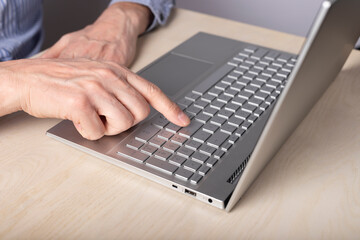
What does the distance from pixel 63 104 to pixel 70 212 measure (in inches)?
7.5

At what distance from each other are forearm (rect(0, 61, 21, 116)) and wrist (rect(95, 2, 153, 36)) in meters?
0.39

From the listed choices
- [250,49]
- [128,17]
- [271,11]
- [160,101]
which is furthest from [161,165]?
[271,11]

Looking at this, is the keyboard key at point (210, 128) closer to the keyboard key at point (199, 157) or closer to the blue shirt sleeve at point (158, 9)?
the keyboard key at point (199, 157)

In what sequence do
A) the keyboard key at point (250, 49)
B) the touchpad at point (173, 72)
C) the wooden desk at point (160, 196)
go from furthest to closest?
the keyboard key at point (250, 49) → the touchpad at point (173, 72) → the wooden desk at point (160, 196)

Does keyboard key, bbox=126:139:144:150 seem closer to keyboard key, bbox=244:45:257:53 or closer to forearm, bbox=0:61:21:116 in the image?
forearm, bbox=0:61:21:116

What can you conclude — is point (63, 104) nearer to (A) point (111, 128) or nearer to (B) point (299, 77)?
(A) point (111, 128)

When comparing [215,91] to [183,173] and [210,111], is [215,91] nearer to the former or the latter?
[210,111]

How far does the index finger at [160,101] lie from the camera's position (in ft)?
2.29

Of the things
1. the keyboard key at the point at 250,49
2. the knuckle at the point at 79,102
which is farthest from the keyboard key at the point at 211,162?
the keyboard key at the point at 250,49

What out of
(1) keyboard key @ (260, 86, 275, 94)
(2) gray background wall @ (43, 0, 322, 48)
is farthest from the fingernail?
(2) gray background wall @ (43, 0, 322, 48)

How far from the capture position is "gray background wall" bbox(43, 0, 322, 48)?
1960 millimetres

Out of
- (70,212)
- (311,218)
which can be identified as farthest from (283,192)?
(70,212)

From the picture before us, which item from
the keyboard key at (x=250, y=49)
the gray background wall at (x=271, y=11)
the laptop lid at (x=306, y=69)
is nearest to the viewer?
the laptop lid at (x=306, y=69)

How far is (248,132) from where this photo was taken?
702 millimetres
